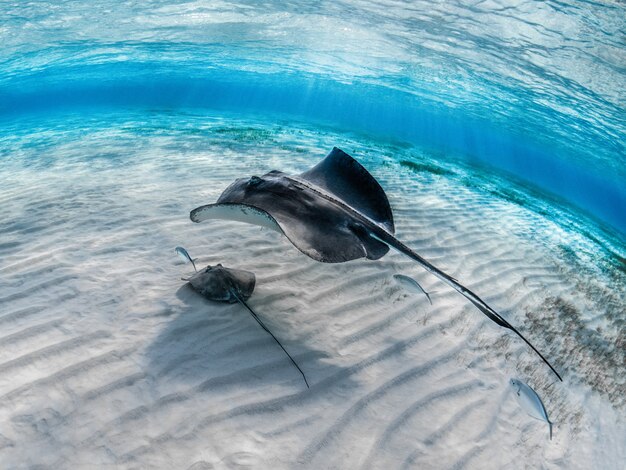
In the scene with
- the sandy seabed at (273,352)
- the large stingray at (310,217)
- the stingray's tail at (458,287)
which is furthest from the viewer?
the large stingray at (310,217)

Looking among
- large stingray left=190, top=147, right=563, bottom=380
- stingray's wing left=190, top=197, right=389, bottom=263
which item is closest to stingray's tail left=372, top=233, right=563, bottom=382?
large stingray left=190, top=147, right=563, bottom=380

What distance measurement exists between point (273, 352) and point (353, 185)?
97.3 inches

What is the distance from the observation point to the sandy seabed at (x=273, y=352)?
244cm

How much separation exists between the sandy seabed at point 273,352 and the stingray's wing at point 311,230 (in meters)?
1.02

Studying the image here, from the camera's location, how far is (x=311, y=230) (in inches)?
128

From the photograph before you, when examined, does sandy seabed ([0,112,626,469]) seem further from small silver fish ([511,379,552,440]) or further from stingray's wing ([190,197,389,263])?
stingray's wing ([190,197,389,263])

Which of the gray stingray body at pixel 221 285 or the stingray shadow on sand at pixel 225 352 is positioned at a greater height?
the gray stingray body at pixel 221 285

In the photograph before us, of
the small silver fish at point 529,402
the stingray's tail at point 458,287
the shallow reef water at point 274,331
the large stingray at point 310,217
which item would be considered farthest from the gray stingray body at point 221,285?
the small silver fish at point 529,402

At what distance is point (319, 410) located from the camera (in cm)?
278

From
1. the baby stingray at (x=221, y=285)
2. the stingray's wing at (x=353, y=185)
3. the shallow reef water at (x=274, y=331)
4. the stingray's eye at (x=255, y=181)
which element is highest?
the stingray's eye at (x=255, y=181)

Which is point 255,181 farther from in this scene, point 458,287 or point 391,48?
point 391,48

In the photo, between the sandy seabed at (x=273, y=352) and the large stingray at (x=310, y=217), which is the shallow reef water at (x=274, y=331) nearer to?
the sandy seabed at (x=273, y=352)

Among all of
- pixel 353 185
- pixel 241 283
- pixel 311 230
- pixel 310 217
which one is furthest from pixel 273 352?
pixel 353 185

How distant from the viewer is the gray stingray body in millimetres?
3723
